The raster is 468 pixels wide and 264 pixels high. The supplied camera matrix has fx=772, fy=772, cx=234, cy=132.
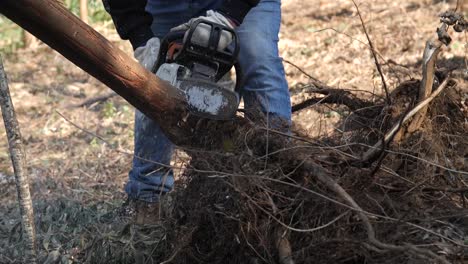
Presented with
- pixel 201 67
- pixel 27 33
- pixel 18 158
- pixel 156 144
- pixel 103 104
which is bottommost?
pixel 27 33

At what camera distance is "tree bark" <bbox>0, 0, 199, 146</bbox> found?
2.54m

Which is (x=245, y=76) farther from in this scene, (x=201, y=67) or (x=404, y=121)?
(x=404, y=121)

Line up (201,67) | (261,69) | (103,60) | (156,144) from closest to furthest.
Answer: (103,60), (201,67), (261,69), (156,144)

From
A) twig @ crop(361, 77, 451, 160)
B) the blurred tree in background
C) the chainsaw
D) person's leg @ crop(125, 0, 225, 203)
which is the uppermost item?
twig @ crop(361, 77, 451, 160)

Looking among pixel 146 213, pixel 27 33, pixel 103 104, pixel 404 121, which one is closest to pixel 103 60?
pixel 146 213

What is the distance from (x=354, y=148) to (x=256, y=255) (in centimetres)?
60

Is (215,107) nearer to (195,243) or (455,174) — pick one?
(195,243)

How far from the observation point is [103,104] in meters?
6.67

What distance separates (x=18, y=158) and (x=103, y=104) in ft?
Result: 12.4

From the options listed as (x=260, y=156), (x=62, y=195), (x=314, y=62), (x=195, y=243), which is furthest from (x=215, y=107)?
(x=314, y=62)

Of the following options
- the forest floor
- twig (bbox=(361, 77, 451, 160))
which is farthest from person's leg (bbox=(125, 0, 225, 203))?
twig (bbox=(361, 77, 451, 160))

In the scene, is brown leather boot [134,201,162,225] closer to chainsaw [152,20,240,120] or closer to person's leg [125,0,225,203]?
person's leg [125,0,225,203]

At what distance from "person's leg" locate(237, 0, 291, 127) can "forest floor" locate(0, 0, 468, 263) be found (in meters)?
0.18

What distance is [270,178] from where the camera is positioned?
104 inches
